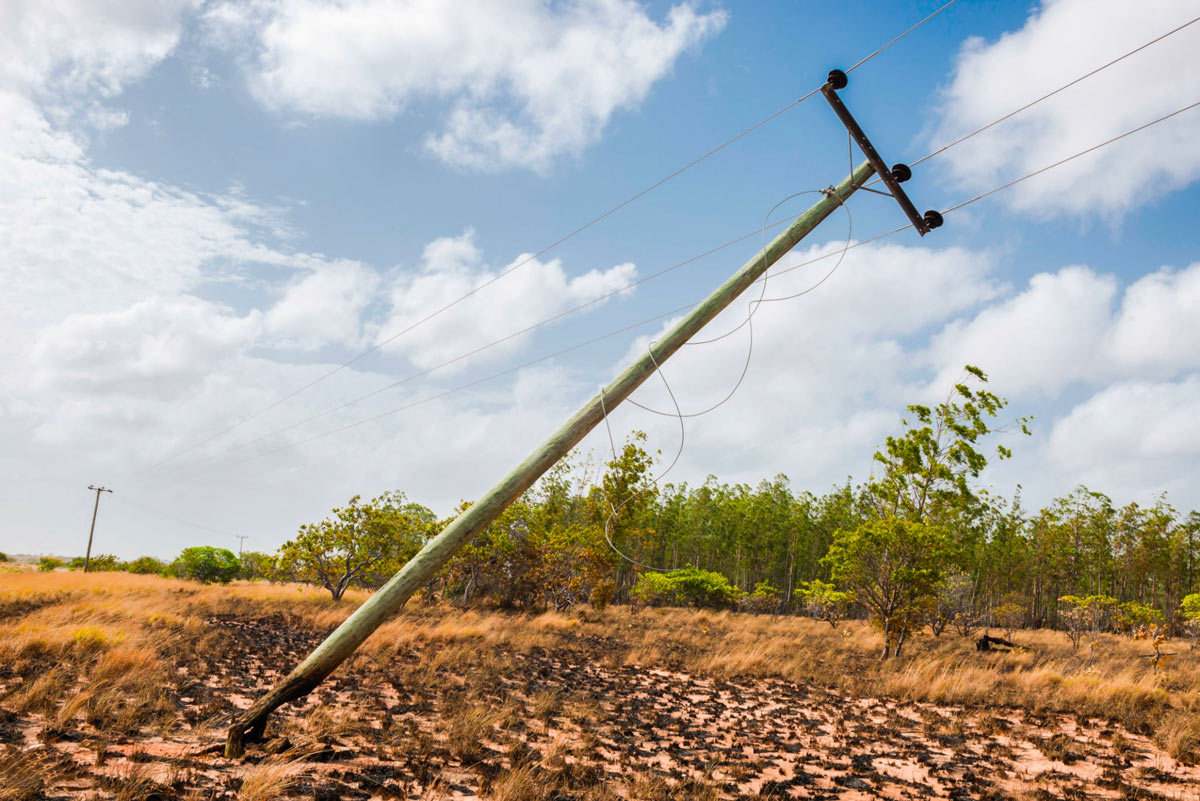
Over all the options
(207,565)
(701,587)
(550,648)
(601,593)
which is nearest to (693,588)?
(701,587)

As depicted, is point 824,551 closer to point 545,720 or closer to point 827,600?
point 827,600

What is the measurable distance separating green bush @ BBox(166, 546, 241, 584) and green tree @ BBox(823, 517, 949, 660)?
39195 mm

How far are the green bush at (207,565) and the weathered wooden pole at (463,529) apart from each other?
40.4 metres

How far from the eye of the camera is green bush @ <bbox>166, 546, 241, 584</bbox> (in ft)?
134

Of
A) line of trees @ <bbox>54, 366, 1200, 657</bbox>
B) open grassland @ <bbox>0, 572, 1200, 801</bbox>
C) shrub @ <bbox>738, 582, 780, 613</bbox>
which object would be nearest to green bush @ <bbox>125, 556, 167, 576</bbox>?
line of trees @ <bbox>54, 366, 1200, 657</bbox>

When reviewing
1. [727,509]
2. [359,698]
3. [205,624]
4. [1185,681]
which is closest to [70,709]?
[359,698]

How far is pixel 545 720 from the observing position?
9.80 m

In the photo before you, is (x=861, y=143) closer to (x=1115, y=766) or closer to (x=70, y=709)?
(x=1115, y=766)

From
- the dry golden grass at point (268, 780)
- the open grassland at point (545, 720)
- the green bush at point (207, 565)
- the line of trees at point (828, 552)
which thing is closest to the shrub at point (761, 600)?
the line of trees at point (828, 552)

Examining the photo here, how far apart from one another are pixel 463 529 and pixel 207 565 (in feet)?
140

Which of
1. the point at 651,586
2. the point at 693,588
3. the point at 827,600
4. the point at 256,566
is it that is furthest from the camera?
the point at 256,566

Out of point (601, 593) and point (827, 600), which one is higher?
point (601, 593)

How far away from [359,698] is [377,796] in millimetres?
4830

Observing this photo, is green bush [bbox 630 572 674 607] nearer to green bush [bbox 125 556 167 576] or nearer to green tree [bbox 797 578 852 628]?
green tree [bbox 797 578 852 628]
